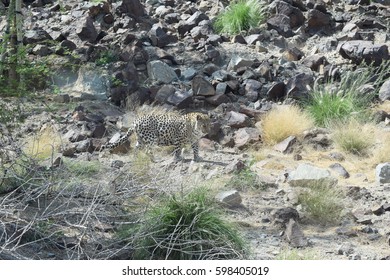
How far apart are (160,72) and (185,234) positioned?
29.1ft

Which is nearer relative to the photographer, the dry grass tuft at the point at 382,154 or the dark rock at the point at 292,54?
the dry grass tuft at the point at 382,154

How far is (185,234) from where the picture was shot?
9.98 metres

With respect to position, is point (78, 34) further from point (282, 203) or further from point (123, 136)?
point (282, 203)

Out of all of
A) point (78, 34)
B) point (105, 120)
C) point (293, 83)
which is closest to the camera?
point (105, 120)

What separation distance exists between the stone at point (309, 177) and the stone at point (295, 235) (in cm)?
183

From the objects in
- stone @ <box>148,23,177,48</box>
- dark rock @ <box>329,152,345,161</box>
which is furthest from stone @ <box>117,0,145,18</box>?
dark rock @ <box>329,152,345,161</box>

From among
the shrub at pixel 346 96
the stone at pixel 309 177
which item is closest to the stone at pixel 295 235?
the stone at pixel 309 177

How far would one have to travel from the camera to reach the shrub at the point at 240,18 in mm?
20594

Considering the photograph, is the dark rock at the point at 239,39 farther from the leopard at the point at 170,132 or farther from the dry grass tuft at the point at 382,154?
the dry grass tuft at the point at 382,154

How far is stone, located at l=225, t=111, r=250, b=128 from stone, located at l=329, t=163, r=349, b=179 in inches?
95.5

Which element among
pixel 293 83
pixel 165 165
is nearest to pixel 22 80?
pixel 165 165

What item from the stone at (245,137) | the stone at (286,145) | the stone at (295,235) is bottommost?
the stone at (245,137)

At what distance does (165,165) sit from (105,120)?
2960mm

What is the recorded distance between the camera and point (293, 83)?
703 inches
